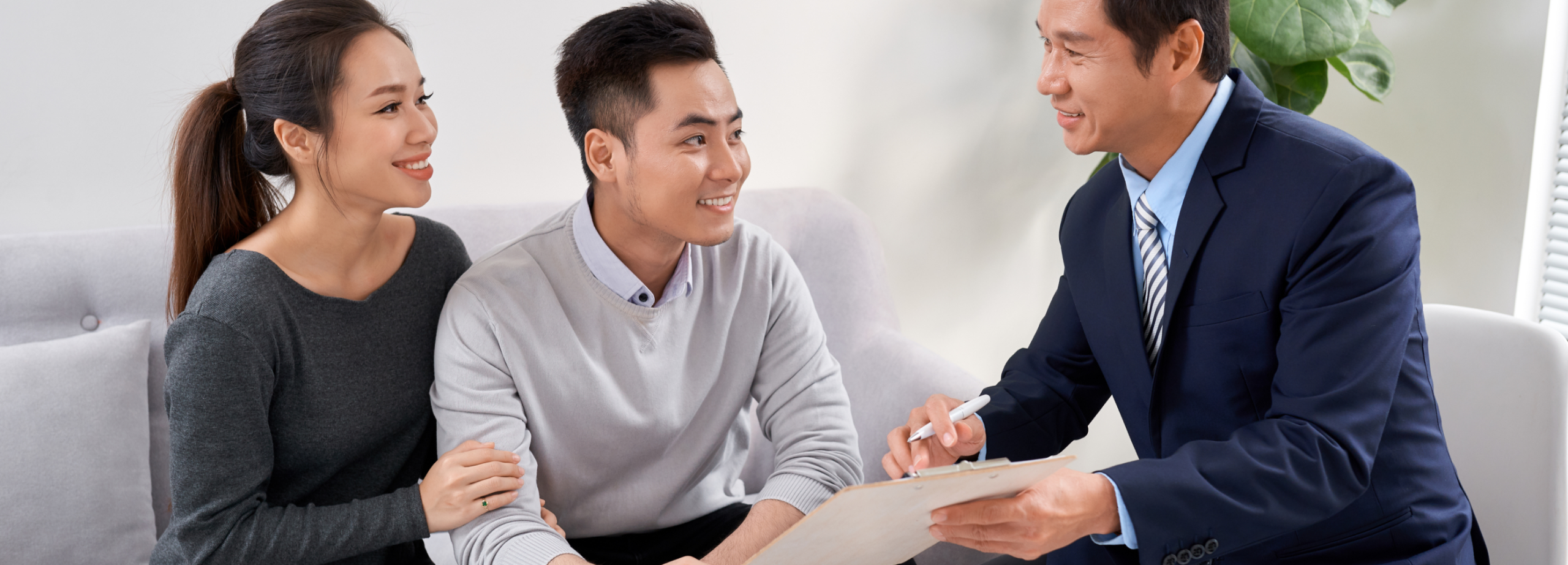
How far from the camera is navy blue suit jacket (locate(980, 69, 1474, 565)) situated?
42.7 inches

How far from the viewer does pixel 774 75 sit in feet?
7.62

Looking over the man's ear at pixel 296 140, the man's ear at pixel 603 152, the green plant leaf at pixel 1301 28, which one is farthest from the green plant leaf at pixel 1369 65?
the man's ear at pixel 296 140

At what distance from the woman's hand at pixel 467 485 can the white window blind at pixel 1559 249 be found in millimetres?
2707

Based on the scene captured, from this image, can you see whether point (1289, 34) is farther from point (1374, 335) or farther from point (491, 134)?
point (491, 134)

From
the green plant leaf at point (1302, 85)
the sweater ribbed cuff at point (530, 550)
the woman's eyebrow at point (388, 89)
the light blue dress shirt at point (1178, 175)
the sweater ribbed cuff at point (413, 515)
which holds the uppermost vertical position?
the woman's eyebrow at point (388, 89)

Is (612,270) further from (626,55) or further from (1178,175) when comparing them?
(1178,175)

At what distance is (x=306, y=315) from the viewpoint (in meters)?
1.31

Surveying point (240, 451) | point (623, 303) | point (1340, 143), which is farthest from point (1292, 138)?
point (240, 451)

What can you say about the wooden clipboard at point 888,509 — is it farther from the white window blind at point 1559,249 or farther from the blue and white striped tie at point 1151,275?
the white window blind at point 1559,249

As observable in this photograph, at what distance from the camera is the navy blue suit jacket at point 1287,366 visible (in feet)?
3.56

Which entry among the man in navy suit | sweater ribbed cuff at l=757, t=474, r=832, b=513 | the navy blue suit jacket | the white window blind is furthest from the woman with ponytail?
the white window blind

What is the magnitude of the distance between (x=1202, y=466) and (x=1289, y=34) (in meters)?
1.33

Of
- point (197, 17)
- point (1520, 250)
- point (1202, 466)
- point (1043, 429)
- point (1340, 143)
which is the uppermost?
point (197, 17)

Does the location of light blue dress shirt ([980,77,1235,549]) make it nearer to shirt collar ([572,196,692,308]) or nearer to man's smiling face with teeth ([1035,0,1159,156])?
man's smiling face with teeth ([1035,0,1159,156])
